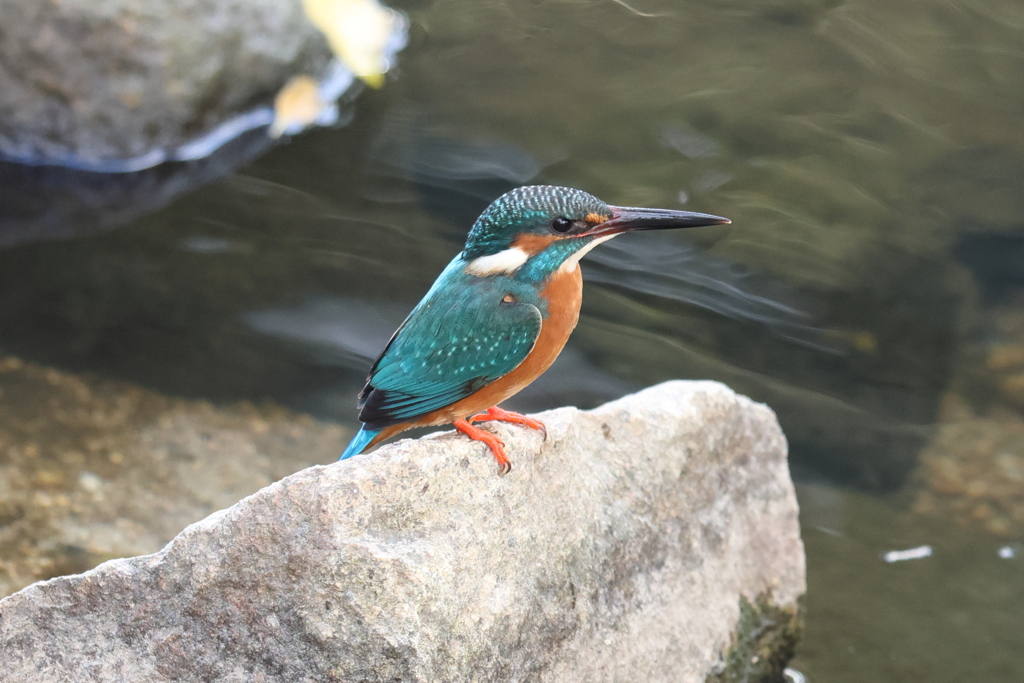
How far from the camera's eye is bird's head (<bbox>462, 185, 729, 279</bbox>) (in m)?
2.51

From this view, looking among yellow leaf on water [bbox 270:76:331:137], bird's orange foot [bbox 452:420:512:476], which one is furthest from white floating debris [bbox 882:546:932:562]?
yellow leaf on water [bbox 270:76:331:137]

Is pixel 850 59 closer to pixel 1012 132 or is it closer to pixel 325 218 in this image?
pixel 1012 132

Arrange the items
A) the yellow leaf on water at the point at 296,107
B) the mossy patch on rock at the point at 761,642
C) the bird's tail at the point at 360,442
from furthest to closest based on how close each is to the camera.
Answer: the yellow leaf on water at the point at 296,107, the mossy patch on rock at the point at 761,642, the bird's tail at the point at 360,442

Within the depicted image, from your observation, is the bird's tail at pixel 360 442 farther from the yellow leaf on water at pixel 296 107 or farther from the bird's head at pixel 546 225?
the yellow leaf on water at pixel 296 107

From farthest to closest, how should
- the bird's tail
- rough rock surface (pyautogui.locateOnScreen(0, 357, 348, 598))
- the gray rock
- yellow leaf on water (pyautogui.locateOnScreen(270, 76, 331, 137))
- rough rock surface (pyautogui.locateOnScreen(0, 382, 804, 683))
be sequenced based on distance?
1. yellow leaf on water (pyautogui.locateOnScreen(270, 76, 331, 137))
2. the gray rock
3. rough rock surface (pyautogui.locateOnScreen(0, 357, 348, 598))
4. the bird's tail
5. rough rock surface (pyautogui.locateOnScreen(0, 382, 804, 683))

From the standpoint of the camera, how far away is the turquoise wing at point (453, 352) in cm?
254

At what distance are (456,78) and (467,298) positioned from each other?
3960mm

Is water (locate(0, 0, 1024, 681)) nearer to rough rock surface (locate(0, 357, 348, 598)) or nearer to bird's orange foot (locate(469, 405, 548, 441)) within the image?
rough rock surface (locate(0, 357, 348, 598))

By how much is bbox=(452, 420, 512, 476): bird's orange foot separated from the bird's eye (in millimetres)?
541

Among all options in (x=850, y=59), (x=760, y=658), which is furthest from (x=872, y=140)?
(x=760, y=658)

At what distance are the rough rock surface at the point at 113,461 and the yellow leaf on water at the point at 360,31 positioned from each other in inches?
115

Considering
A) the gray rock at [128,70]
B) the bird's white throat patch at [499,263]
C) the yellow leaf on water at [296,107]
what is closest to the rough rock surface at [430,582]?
the bird's white throat patch at [499,263]

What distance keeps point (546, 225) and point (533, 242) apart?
0.06 metres

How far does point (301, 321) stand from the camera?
488cm
